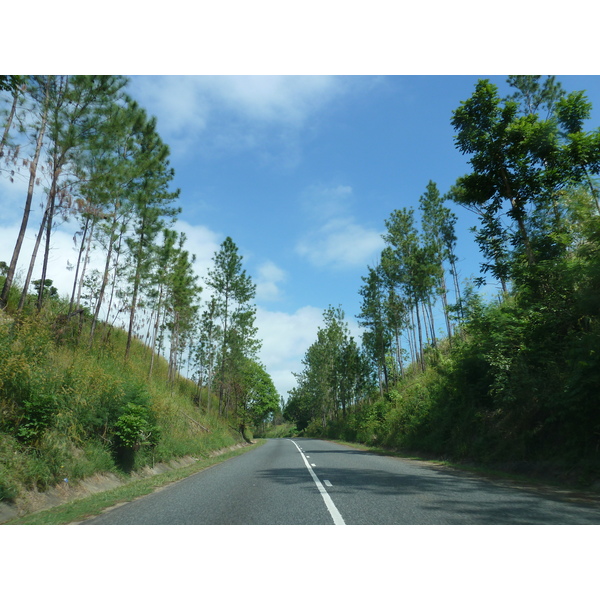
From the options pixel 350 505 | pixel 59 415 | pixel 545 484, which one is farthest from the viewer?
pixel 545 484

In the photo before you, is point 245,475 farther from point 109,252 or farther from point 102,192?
point 109,252

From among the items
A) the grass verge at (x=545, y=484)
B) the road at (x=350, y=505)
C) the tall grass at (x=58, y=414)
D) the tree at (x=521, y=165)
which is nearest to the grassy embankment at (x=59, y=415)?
the tall grass at (x=58, y=414)

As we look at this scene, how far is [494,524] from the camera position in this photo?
5.37m

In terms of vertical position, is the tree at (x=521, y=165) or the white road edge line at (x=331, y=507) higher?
the tree at (x=521, y=165)

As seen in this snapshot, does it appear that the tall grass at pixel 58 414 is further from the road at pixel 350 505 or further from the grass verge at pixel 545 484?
the grass verge at pixel 545 484

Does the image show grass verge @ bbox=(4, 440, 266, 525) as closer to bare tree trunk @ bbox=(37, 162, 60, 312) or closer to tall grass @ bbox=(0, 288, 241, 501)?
tall grass @ bbox=(0, 288, 241, 501)

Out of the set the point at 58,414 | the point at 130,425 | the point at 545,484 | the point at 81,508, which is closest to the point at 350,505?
the point at 81,508

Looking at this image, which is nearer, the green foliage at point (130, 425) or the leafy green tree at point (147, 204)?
the green foliage at point (130, 425)

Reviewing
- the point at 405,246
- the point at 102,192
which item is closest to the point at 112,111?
the point at 102,192

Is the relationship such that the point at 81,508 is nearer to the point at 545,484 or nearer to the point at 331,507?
the point at 331,507

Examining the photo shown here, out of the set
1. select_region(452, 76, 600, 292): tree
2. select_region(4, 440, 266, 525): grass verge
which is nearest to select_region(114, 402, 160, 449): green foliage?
select_region(4, 440, 266, 525): grass verge

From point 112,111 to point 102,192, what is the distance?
3623 millimetres

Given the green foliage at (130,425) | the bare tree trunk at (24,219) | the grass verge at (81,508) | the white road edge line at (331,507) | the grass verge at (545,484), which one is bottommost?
the grass verge at (81,508)

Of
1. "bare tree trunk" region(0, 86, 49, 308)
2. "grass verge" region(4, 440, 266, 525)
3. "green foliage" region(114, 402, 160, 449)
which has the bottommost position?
"grass verge" region(4, 440, 266, 525)
